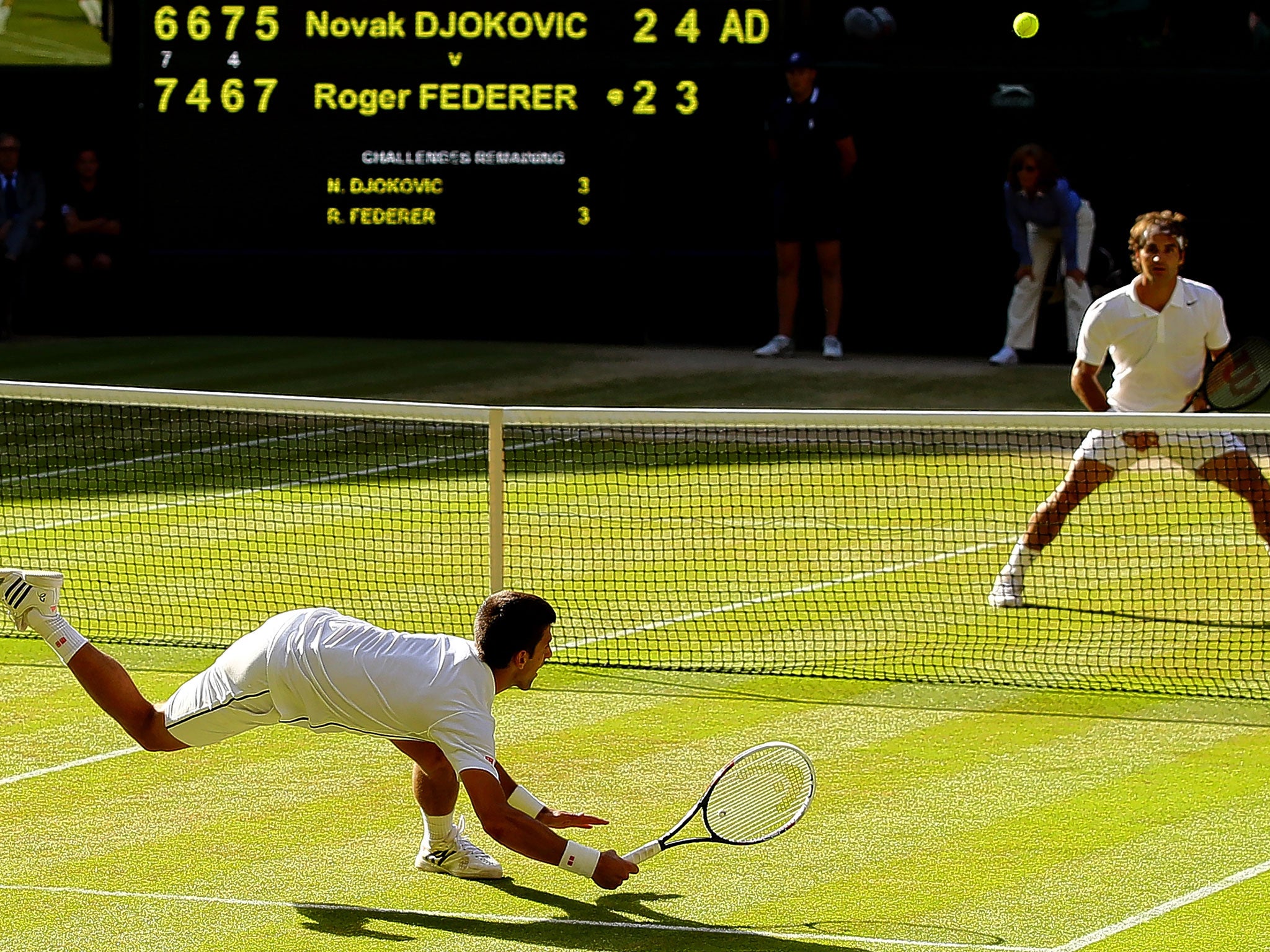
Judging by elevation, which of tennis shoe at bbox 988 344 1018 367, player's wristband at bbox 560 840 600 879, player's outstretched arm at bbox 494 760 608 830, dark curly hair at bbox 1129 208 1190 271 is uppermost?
dark curly hair at bbox 1129 208 1190 271

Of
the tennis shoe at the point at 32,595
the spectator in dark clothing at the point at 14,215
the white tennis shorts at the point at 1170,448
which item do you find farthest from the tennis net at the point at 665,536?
the spectator in dark clothing at the point at 14,215

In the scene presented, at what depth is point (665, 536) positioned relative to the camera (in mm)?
12102

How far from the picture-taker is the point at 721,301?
1912cm

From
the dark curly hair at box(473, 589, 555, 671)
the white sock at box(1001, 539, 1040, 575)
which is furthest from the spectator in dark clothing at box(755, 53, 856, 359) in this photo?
the dark curly hair at box(473, 589, 555, 671)

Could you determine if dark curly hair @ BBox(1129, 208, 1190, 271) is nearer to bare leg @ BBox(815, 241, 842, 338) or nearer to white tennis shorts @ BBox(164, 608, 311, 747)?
white tennis shorts @ BBox(164, 608, 311, 747)

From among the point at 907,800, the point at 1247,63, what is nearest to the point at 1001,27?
the point at 1247,63

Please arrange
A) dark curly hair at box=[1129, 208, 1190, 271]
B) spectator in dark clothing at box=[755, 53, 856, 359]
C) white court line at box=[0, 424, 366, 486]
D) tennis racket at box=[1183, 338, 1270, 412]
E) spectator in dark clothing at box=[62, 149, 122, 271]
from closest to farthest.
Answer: dark curly hair at box=[1129, 208, 1190, 271] → tennis racket at box=[1183, 338, 1270, 412] → white court line at box=[0, 424, 366, 486] → spectator in dark clothing at box=[755, 53, 856, 359] → spectator in dark clothing at box=[62, 149, 122, 271]

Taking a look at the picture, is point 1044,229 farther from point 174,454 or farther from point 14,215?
point 14,215

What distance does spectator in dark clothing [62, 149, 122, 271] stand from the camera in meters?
19.6

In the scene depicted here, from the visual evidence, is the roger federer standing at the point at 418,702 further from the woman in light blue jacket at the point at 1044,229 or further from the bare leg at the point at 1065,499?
Answer: the woman in light blue jacket at the point at 1044,229

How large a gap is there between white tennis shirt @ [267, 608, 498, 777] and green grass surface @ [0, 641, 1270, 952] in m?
0.53

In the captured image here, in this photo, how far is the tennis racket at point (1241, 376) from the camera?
12194 mm

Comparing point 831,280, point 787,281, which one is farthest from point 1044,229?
point 787,281

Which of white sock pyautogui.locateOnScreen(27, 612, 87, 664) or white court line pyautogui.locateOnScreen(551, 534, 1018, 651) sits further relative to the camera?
white court line pyautogui.locateOnScreen(551, 534, 1018, 651)
